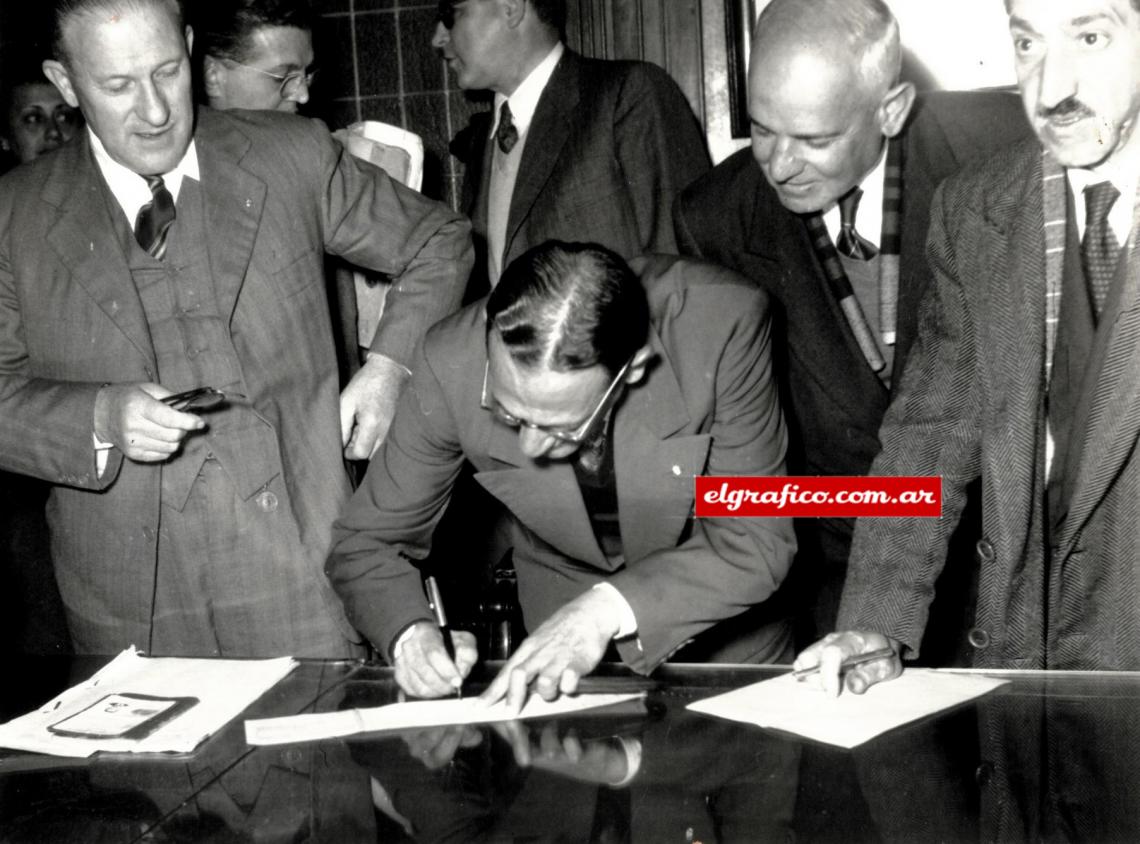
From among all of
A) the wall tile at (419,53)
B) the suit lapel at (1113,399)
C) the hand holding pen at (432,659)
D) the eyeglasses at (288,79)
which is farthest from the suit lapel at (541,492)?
the wall tile at (419,53)

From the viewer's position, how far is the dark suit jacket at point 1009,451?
1.69 meters

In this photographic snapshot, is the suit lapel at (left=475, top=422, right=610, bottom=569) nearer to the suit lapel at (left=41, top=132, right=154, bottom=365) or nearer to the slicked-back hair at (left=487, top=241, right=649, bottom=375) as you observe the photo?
the slicked-back hair at (left=487, top=241, right=649, bottom=375)

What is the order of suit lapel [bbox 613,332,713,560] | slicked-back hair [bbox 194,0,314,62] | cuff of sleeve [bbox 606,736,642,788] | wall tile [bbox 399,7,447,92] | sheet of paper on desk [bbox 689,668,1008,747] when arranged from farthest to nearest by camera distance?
wall tile [bbox 399,7,447,92] → slicked-back hair [bbox 194,0,314,62] → suit lapel [bbox 613,332,713,560] → sheet of paper on desk [bbox 689,668,1008,747] → cuff of sleeve [bbox 606,736,642,788]

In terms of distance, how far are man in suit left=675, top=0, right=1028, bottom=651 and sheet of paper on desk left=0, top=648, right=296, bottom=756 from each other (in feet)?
3.88

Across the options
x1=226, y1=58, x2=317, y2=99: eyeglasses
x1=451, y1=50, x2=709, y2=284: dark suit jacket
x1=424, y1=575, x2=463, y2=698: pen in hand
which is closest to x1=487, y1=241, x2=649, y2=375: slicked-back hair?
x1=424, y1=575, x2=463, y2=698: pen in hand

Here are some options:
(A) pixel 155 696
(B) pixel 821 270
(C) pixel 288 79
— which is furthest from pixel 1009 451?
(C) pixel 288 79

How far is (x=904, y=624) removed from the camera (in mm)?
1848

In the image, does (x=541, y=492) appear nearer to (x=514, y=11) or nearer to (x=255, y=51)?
(x=255, y=51)

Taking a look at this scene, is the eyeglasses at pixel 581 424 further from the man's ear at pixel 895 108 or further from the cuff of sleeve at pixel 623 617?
the man's ear at pixel 895 108

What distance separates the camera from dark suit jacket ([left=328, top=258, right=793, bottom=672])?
6.52ft

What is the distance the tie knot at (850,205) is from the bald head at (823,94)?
2cm

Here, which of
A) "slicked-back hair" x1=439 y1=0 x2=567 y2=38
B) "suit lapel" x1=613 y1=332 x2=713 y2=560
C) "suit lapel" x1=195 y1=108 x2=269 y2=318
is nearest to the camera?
"suit lapel" x1=613 y1=332 x2=713 y2=560

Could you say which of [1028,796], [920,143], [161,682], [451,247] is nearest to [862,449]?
[920,143]

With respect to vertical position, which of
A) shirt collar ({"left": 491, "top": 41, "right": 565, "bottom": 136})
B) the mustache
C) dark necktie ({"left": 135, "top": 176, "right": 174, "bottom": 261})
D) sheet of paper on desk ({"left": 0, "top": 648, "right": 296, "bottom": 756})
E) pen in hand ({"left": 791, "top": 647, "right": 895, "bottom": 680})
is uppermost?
shirt collar ({"left": 491, "top": 41, "right": 565, "bottom": 136})
